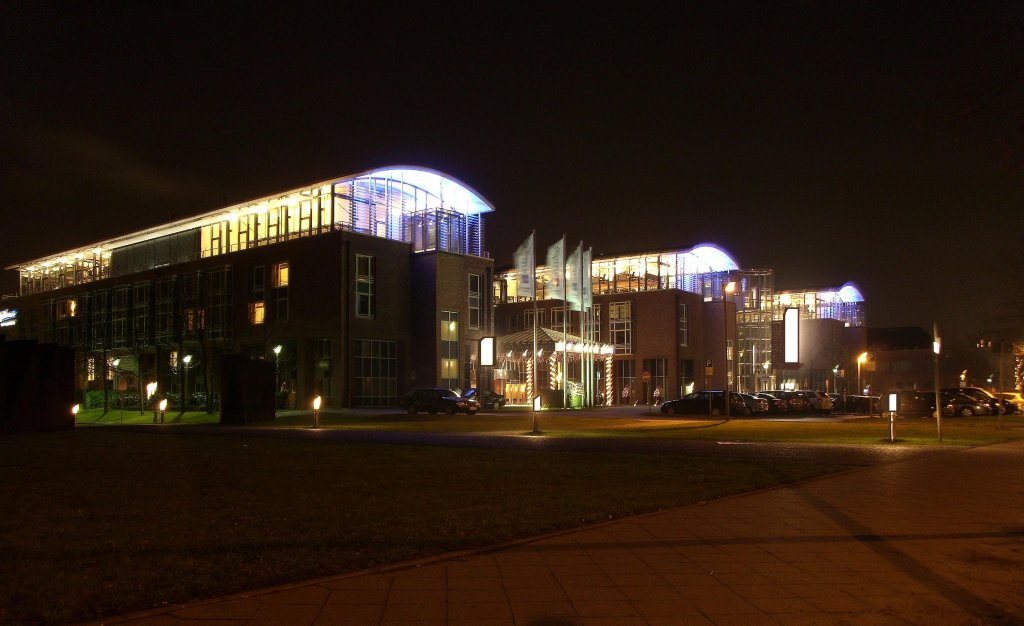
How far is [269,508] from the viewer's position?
33.3 ft

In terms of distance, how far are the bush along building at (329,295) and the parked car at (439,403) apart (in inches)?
393

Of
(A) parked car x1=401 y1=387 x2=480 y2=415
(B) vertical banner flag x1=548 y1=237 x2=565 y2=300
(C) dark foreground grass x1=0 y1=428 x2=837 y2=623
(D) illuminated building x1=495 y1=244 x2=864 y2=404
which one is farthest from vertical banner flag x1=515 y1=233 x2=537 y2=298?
Answer: (C) dark foreground grass x1=0 y1=428 x2=837 y2=623

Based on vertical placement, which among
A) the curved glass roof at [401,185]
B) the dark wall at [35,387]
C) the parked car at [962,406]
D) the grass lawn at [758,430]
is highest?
the curved glass roof at [401,185]

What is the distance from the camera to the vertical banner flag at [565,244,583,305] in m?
50.8

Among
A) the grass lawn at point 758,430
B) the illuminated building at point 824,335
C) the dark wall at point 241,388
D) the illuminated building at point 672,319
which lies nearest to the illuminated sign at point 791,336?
the illuminated building at point 672,319

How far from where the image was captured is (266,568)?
6.96 m

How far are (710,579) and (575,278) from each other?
1742 inches

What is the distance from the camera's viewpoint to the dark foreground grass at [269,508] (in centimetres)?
665

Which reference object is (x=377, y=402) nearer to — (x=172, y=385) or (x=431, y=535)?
(x=172, y=385)

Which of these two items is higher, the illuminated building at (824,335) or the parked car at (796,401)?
the illuminated building at (824,335)

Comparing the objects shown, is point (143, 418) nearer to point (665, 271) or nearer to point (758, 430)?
point (758, 430)

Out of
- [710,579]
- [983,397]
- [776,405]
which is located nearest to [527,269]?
[776,405]

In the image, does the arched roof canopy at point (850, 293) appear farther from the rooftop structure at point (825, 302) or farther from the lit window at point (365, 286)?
the lit window at point (365, 286)

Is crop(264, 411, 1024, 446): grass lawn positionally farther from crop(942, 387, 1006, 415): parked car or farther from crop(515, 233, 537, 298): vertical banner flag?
crop(515, 233, 537, 298): vertical banner flag
